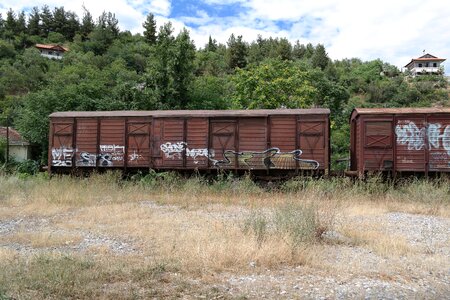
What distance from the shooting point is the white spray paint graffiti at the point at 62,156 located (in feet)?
57.0

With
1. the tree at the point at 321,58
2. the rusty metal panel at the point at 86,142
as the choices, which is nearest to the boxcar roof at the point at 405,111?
the rusty metal panel at the point at 86,142

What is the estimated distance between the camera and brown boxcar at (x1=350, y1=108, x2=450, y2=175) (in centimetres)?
1408

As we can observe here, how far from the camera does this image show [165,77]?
25.9 m

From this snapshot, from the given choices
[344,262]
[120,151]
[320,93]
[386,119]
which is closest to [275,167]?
[386,119]

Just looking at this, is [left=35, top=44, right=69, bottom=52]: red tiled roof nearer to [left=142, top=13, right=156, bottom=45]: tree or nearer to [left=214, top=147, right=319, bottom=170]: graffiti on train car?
[left=142, top=13, right=156, bottom=45]: tree

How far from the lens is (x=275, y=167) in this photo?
1515 centimetres

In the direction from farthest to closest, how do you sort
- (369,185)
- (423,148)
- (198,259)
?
(423,148), (369,185), (198,259)

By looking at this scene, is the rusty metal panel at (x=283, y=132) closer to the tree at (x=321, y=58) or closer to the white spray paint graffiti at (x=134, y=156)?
the white spray paint graffiti at (x=134, y=156)

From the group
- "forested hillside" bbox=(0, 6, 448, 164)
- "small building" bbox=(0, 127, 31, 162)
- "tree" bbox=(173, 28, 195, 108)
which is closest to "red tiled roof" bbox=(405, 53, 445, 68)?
"forested hillside" bbox=(0, 6, 448, 164)

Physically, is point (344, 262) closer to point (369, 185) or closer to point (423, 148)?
point (369, 185)

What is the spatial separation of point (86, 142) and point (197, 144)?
5154 millimetres

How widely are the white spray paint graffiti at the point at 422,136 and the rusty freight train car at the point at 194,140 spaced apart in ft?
8.82

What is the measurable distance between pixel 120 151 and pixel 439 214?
12178mm

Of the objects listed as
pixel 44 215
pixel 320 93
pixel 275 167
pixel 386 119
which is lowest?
pixel 44 215
